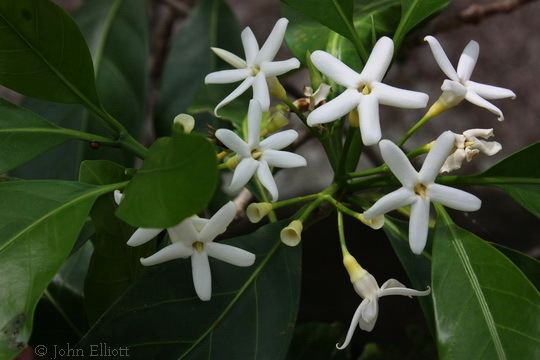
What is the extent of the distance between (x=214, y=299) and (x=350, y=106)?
0.83ft

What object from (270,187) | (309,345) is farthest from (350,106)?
(309,345)

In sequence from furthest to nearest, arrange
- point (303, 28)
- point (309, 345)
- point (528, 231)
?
point (528, 231) < point (309, 345) < point (303, 28)

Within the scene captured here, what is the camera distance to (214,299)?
70 centimetres

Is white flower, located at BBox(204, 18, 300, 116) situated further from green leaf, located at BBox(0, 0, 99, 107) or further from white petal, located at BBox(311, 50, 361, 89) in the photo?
green leaf, located at BBox(0, 0, 99, 107)

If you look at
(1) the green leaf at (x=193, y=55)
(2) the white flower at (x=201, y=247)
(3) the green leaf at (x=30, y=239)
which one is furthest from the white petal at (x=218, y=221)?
(1) the green leaf at (x=193, y=55)

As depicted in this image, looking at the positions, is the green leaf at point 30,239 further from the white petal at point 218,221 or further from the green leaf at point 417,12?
the green leaf at point 417,12

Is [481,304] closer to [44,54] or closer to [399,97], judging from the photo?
[399,97]

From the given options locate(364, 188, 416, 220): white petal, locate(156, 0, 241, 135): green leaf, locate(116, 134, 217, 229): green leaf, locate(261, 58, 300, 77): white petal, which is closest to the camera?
locate(116, 134, 217, 229): green leaf

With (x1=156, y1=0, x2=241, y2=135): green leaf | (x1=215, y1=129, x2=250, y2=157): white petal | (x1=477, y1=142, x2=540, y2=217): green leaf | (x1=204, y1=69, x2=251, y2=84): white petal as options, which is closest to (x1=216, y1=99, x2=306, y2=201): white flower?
(x1=215, y1=129, x2=250, y2=157): white petal

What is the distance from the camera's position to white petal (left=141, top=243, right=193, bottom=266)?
24.4 inches

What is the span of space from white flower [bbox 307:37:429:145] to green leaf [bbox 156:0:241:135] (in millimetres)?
609

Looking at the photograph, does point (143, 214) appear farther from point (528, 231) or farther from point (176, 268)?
point (528, 231)

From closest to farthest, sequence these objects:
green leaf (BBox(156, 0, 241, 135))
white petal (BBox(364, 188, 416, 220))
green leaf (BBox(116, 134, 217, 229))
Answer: green leaf (BBox(116, 134, 217, 229)), white petal (BBox(364, 188, 416, 220)), green leaf (BBox(156, 0, 241, 135))

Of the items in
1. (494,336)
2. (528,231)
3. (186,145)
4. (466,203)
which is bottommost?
(528,231)
